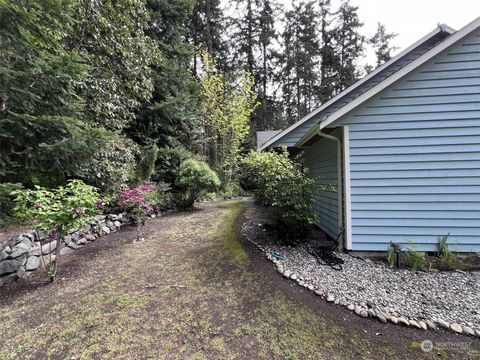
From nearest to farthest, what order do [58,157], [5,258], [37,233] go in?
[5,258], [37,233], [58,157]

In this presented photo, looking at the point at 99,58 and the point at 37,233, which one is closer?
the point at 37,233

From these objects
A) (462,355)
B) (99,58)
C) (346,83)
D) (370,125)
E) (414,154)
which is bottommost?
(462,355)

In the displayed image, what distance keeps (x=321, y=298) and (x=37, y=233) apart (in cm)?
453

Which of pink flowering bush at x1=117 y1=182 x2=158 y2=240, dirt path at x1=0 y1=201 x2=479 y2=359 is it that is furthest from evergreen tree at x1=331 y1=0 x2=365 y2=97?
dirt path at x1=0 y1=201 x2=479 y2=359

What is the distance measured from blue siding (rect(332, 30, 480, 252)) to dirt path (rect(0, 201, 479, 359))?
1970mm

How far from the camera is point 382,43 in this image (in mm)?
17281

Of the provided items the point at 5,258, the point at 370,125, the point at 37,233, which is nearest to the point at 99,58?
the point at 37,233

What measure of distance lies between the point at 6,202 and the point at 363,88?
843 cm

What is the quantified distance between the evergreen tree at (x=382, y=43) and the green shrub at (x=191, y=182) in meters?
17.1

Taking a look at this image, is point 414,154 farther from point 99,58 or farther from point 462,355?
point 99,58

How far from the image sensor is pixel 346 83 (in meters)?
17.2

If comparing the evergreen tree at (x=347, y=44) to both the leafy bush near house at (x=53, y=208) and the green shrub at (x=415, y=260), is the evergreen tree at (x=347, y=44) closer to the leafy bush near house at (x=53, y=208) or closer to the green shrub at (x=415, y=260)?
the green shrub at (x=415, y=260)

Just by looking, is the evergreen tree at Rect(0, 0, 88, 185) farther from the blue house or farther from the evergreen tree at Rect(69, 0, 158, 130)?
the blue house

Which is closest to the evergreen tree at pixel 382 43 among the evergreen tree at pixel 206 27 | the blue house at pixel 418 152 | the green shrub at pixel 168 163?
the evergreen tree at pixel 206 27
